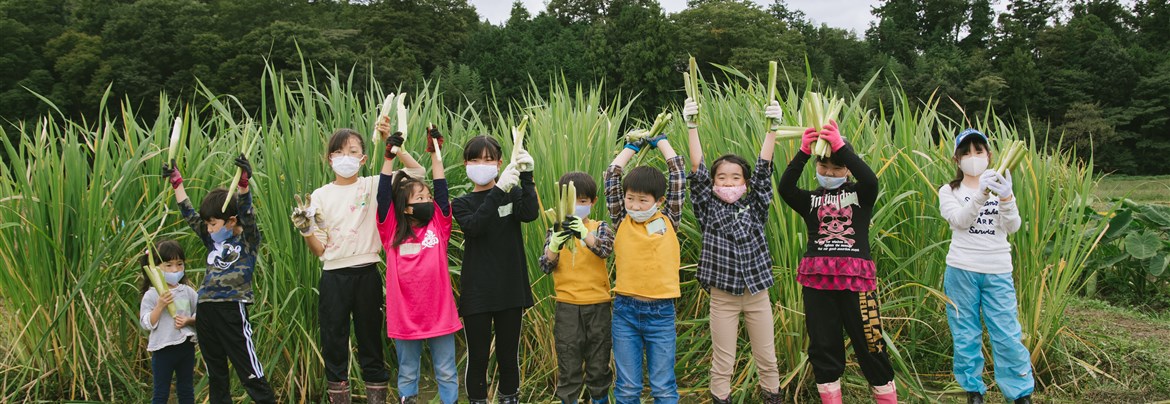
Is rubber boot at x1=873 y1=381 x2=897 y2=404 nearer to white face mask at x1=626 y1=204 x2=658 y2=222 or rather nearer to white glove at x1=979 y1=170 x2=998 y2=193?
white glove at x1=979 y1=170 x2=998 y2=193

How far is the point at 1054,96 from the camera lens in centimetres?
4044

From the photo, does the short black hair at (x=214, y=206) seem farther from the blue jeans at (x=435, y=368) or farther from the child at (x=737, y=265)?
the child at (x=737, y=265)

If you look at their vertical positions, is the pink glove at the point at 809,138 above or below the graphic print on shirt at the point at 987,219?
above

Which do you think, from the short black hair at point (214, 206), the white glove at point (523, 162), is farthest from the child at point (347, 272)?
the white glove at point (523, 162)

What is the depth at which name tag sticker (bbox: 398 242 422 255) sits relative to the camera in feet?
9.78

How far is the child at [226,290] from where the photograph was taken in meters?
2.97

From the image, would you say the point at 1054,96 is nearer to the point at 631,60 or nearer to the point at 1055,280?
the point at 631,60

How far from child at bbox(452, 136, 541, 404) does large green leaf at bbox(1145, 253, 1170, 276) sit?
16.3 feet

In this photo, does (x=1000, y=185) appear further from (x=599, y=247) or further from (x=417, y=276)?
(x=417, y=276)

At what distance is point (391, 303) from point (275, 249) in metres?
0.74

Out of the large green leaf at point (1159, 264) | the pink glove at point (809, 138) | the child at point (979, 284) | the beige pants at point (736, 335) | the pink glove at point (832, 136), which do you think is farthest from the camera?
the large green leaf at point (1159, 264)

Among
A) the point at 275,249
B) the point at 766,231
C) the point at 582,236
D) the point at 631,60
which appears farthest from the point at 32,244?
the point at 631,60

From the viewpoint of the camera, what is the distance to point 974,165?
305 cm

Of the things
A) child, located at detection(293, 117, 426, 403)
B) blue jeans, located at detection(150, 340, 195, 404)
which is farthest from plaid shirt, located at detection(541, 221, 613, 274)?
blue jeans, located at detection(150, 340, 195, 404)
